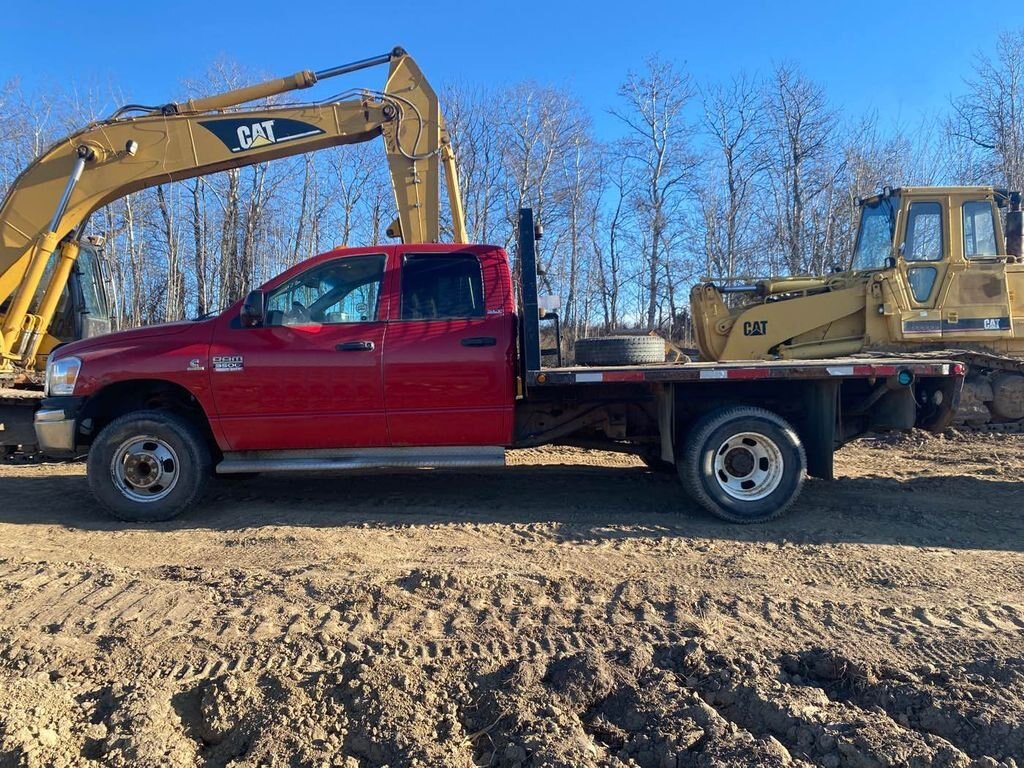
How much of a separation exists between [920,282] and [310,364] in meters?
8.09

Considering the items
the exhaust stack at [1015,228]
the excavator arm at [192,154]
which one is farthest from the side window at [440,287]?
the exhaust stack at [1015,228]

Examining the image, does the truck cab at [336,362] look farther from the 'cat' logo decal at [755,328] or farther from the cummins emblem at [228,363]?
the 'cat' logo decal at [755,328]

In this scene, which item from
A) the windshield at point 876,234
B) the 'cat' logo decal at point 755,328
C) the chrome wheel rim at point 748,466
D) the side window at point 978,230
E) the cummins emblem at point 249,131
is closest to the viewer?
the chrome wheel rim at point 748,466

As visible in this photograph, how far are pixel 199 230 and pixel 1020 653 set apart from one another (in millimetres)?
29690

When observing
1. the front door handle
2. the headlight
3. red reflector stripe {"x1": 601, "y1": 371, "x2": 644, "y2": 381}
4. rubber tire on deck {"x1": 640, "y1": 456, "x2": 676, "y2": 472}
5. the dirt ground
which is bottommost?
the dirt ground

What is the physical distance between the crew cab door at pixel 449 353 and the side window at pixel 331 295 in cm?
23

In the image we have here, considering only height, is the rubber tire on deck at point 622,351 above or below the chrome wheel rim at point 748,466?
above

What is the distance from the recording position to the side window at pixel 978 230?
8578 mm

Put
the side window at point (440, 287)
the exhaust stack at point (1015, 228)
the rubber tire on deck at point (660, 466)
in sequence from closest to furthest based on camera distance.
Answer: the side window at point (440, 287) → the rubber tire on deck at point (660, 466) → the exhaust stack at point (1015, 228)

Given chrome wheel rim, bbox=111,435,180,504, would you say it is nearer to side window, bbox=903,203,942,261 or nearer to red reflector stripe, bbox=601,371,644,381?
red reflector stripe, bbox=601,371,644,381

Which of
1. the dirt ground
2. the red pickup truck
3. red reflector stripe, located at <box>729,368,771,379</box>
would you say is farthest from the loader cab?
red reflector stripe, located at <box>729,368,771,379</box>

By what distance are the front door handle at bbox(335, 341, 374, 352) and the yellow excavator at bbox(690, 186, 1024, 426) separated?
6.47 meters

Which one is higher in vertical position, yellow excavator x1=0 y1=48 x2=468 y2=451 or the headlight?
yellow excavator x1=0 y1=48 x2=468 y2=451

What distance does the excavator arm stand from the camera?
733 cm
